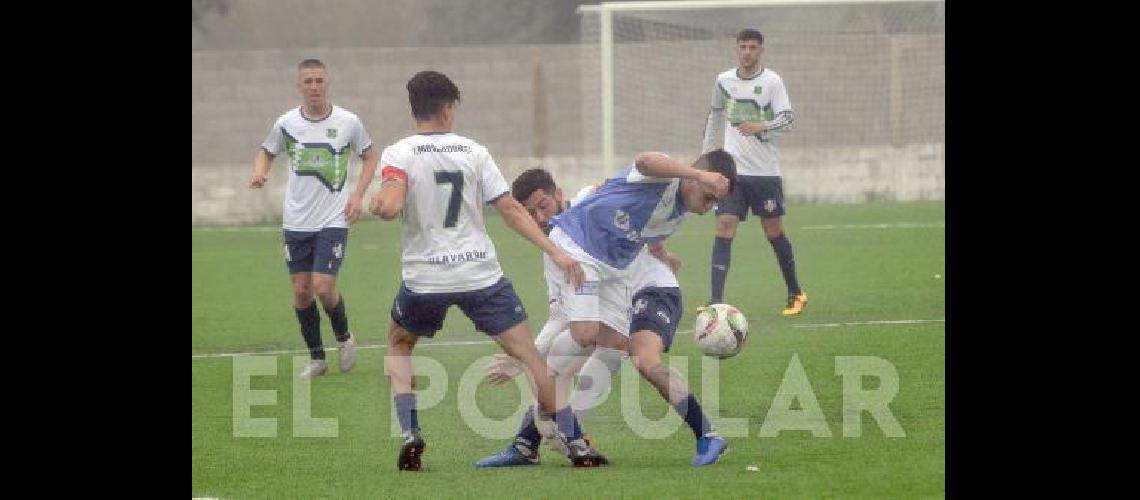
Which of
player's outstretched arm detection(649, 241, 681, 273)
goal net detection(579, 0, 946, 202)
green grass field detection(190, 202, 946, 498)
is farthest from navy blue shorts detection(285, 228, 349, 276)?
goal net detection(579, 0, 946, 202)

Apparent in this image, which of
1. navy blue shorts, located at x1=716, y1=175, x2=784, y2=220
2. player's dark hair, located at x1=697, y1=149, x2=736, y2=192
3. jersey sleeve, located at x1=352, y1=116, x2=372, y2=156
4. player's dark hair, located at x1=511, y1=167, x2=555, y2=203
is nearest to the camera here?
player's dark hair, located at x1=697, y1=149, x2=736, y2=192

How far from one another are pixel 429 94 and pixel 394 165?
0.39 meters

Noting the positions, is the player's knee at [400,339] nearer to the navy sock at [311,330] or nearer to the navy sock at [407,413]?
the navy sock at [407,413]

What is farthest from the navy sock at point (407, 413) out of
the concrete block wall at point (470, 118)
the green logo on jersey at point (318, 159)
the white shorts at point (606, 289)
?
the concrete block wall at point (470, 118)

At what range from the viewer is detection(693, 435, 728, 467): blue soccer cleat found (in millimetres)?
9094

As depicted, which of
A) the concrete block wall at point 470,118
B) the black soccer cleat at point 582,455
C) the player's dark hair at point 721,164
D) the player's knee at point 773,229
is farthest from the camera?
the concrete block wall at point 470,118

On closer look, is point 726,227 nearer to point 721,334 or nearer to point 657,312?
point 721,334

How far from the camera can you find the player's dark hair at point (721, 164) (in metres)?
9.38

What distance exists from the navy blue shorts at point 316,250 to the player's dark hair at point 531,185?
3.26 m

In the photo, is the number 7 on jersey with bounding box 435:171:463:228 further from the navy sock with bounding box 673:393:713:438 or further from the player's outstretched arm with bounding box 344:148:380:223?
the player's outstretched arm with bounding box 344:148:380:223

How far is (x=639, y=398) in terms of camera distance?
11391 mm

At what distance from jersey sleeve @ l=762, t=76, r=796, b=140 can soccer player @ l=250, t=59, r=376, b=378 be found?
4029 mm

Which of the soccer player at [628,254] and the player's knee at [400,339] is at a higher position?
the soccer player at [628,254]
